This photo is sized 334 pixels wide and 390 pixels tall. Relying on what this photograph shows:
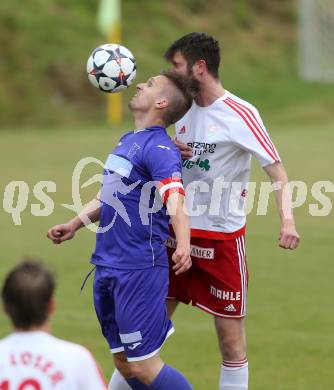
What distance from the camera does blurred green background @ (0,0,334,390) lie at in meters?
8.55

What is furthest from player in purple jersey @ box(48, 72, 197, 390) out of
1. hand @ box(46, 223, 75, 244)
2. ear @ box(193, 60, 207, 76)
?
ear @ box(193, 60, 207, 76)

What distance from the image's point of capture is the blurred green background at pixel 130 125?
8.55 metres

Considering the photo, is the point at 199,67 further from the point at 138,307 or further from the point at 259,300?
the point at 259,300

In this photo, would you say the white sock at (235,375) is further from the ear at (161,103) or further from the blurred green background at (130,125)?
the ear at (161,103)

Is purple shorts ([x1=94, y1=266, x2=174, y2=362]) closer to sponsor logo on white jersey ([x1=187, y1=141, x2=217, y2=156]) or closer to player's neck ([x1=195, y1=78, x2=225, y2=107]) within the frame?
sponsor logo on white jersey ([x1=187, y1=141, x2=217, y2=156])

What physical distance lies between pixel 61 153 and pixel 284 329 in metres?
12.7

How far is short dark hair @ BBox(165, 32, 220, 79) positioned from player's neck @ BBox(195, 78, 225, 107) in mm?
54

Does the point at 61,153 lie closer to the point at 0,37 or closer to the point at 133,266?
the point at 0,37

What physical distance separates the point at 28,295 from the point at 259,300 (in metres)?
6.14

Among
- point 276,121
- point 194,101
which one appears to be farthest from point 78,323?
point 276,121

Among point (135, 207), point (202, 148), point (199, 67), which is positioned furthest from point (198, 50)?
point (135, 207)

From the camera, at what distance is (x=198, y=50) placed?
6.63 m

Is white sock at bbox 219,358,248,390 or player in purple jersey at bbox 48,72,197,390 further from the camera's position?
white sock at bbox 219,358,248,390

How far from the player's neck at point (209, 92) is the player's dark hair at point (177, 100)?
46cm
